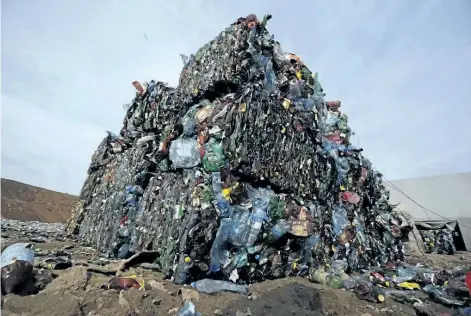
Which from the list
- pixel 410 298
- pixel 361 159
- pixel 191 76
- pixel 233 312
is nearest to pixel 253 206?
pixel 233 312

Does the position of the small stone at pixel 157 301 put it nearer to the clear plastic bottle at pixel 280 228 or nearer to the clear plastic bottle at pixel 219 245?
the clear plastic bottle at pixel 219 245

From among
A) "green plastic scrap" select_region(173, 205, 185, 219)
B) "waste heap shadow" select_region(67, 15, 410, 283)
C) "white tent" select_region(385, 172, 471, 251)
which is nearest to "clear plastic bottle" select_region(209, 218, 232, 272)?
"waste heap shadow" select_region(67, 15, 410, 283)

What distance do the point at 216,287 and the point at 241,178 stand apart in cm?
124

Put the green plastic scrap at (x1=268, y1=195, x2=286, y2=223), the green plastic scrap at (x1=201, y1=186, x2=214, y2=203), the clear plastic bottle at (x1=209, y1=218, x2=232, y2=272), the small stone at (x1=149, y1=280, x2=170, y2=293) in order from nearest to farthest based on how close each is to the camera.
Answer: the small stone at (x1=149, y1=280, x2=170, y2=293)
the clear plastic bottle at (x1=209, y1=218, x2=232, y2=272)
the green plastic scrap at (x1=201, y1=186, x2=214, y2=203)
the green plastic scrap at (x1=268, y1=195, x2=286, y2=223)

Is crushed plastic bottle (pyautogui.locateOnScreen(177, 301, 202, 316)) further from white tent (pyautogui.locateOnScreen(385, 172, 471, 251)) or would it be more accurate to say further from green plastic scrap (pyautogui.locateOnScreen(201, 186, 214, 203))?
white tent (pyautogui.locateOnScreen(385, 172, 471, 251))

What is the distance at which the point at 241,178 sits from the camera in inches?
130

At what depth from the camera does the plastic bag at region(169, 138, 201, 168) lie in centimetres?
338

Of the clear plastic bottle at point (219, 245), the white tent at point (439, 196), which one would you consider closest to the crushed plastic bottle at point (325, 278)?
the clear plastic bottle at point (219, 245)

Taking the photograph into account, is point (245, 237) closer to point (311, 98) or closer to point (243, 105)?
point (243, 105)

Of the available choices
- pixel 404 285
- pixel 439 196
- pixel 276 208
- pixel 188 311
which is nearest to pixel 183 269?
pixel 188 311

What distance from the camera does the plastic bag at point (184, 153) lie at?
3.38 metres

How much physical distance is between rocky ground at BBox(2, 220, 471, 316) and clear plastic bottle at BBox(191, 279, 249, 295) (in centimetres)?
8

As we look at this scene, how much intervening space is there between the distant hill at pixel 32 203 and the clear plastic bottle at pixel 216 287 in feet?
41.4

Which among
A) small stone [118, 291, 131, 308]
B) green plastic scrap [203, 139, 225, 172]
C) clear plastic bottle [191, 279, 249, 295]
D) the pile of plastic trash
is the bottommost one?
small stone [118, 291, 131, 308]
